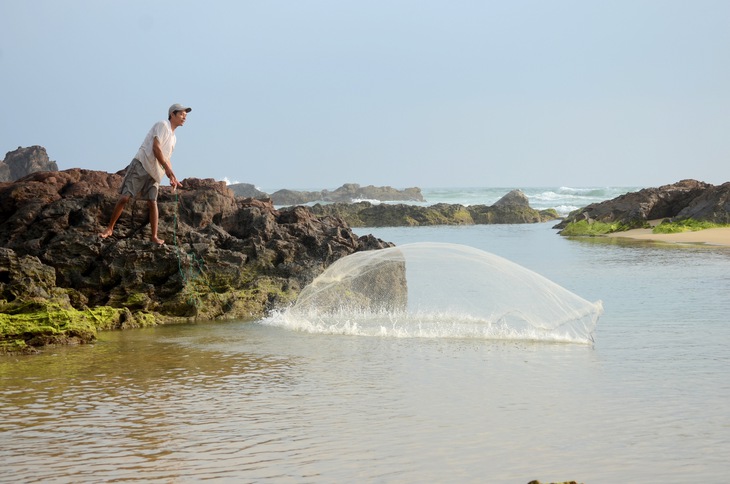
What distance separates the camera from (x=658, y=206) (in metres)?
34.7

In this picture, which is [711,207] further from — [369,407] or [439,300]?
[369,407]

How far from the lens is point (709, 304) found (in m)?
12.0

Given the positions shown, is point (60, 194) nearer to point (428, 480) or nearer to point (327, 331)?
point (327, 331)

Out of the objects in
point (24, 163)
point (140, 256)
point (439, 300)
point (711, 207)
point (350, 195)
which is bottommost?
point (439, 300)

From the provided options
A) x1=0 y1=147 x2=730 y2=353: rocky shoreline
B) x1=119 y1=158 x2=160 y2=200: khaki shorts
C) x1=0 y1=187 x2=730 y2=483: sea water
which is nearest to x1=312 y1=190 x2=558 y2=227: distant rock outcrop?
x1=0 y1=147 x2=730 y2=353: rocky shoreline

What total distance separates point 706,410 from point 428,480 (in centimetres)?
268

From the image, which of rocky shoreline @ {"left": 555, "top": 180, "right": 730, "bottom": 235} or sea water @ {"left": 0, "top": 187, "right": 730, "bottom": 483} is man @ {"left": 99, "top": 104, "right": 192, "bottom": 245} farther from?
rocky shoreline @ {"left": 555, "top": 180, "right": 730, "bottom": 235}

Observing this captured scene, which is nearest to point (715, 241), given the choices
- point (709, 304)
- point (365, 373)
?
point (709, 304)

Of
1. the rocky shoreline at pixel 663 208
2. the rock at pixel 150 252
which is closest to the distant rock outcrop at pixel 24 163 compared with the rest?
the rocky shoreline at pixel 663 208

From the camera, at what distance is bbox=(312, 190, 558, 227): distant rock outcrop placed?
4562cm

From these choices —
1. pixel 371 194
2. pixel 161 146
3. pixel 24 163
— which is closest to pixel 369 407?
pixel 161 146

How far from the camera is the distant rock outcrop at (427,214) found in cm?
4562

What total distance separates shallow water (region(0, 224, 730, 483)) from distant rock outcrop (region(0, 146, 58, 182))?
3334 centimetres

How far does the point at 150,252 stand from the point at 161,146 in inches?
94.3
